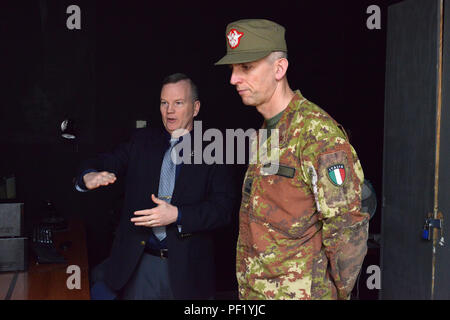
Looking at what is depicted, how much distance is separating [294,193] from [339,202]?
0.18 meters

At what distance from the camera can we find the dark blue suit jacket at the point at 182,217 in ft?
8.60

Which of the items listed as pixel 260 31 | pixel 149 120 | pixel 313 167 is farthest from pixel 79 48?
pixel 313 167

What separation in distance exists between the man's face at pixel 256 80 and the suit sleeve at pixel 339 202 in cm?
29

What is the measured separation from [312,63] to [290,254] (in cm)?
309

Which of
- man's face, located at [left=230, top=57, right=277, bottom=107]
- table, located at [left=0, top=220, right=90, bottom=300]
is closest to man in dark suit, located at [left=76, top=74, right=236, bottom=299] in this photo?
table, located at [left=0, top=220, right=90, bottom=300]

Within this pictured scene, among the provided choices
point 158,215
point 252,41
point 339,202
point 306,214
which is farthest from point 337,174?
point 158,215

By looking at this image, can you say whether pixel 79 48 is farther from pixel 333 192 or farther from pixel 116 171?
pixel 333 192

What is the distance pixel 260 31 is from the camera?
197 centimetres

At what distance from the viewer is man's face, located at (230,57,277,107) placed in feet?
6.41

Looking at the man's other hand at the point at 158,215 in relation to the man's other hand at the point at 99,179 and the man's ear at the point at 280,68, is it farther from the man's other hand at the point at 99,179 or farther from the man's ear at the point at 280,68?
the man's ear at the point at 280,68

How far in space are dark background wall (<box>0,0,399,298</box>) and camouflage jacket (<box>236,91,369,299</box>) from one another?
233 cm

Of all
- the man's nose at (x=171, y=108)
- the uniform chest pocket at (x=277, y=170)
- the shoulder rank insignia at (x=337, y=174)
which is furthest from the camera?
the man's nose at (x=171, y=108)

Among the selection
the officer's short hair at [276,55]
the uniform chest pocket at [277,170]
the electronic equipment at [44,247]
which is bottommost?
the electronic equipment at [44,247]

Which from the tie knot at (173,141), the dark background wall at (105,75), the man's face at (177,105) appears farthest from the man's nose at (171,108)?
the dark background wall at (105,75)
